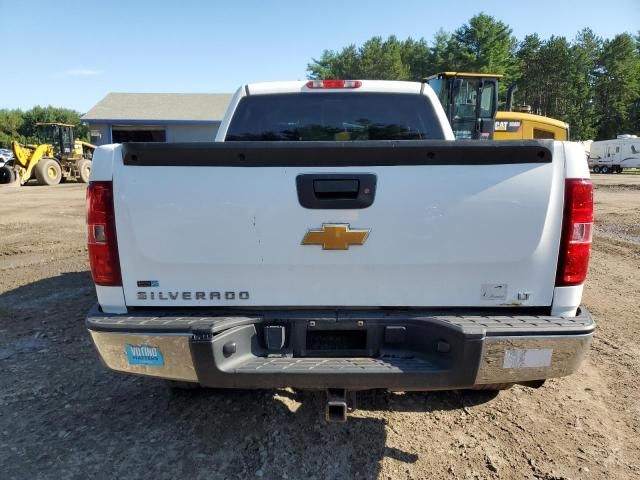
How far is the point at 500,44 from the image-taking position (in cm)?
6172

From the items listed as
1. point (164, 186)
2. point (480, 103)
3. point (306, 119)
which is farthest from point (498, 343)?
point (480, 103)

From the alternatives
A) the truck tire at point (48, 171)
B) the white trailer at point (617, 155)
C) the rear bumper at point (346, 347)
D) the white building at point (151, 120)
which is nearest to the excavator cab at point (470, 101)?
the rear bumper at point (346, 347)

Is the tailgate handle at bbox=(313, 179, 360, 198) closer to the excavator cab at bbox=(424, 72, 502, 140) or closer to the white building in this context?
the excavator cab at bbox=(424, 72, 502, 140)

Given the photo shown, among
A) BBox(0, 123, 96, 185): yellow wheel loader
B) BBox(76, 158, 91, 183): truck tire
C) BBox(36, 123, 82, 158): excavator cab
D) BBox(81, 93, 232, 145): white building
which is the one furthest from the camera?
BBox(81, 93, 232, 145): white building

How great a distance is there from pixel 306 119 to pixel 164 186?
80.0 inches

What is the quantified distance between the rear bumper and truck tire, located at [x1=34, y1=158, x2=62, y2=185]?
2508 centimetres

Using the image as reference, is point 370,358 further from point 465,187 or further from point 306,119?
point 306,119

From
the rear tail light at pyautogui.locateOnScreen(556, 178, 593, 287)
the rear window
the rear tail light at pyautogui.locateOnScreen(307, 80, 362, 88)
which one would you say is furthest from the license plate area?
the rear tail light at pyautogui.locateOnScreen(307, 80, 362, 88)

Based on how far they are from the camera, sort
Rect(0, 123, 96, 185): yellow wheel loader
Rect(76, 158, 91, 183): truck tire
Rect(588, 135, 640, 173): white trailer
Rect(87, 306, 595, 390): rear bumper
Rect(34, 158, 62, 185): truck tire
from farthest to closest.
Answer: Rect(588, 135, 640, 173): white trailer
Rect(76, 158, 91, 183): truck tire
Rect(0, 123, 96, 185): yellow wheel loader
Rect(34, 158, 62, 185): truck tire
Rect(87, 306, 595, 390): rear bumper

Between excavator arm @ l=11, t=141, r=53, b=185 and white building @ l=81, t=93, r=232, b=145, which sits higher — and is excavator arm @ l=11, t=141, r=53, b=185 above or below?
below

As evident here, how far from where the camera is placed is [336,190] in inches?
87.4

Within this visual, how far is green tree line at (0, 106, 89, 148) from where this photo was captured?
71938mm

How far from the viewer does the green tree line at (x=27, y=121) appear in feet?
236

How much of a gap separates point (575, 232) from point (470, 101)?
10086mm
